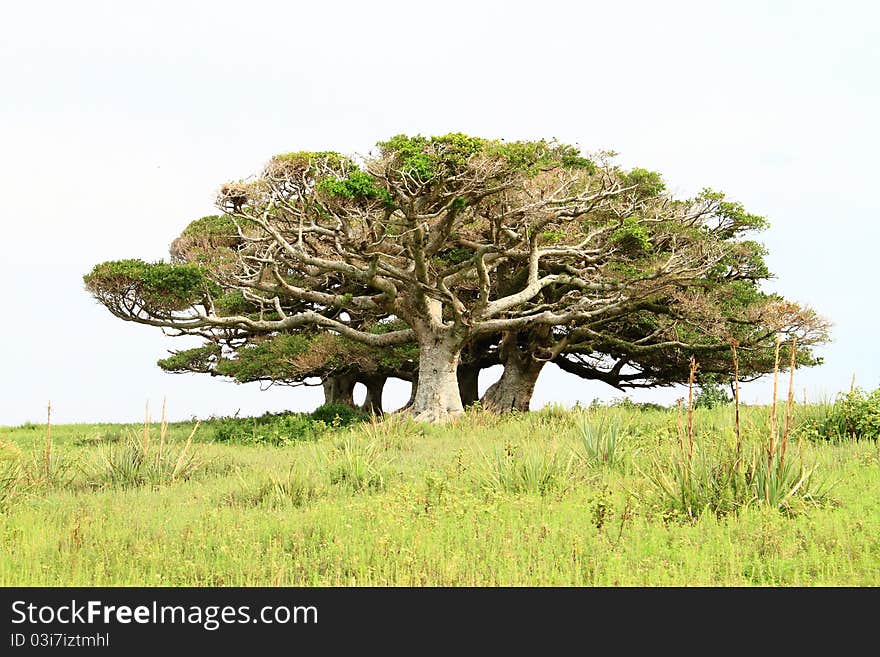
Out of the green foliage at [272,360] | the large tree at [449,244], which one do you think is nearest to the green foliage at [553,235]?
the large tree at [449,244]

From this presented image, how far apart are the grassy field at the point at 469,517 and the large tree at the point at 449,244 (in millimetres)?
7778

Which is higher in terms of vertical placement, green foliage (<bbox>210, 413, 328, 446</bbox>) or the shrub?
the shrub

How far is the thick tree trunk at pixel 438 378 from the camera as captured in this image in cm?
2192

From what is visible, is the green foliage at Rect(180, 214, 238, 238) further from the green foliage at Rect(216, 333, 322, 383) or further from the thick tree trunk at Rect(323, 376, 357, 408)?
the thick tree trunk at Rect(323, 376, 357, 408)

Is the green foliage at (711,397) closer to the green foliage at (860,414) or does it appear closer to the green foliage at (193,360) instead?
the green foliage at (860,414)

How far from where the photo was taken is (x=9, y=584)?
7.31 metres

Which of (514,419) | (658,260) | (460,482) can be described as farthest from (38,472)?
(658,260)

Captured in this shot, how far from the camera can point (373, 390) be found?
98.4 feet

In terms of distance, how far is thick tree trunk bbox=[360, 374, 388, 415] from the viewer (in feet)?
97.2

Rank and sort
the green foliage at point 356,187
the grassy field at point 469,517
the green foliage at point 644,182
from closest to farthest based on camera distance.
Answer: the grassy field at point 469,517, the green foliage at point 356,187, the green foliage at point 644,182

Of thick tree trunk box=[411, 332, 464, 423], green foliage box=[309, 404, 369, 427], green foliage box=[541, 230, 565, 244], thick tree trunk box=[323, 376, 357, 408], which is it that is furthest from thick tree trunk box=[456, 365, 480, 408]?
green foliage box=[541, 230, 565, 244]

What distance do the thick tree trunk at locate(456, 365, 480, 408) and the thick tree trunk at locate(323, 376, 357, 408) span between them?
392 centimetres

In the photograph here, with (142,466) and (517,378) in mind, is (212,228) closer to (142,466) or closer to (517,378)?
(517,378)
